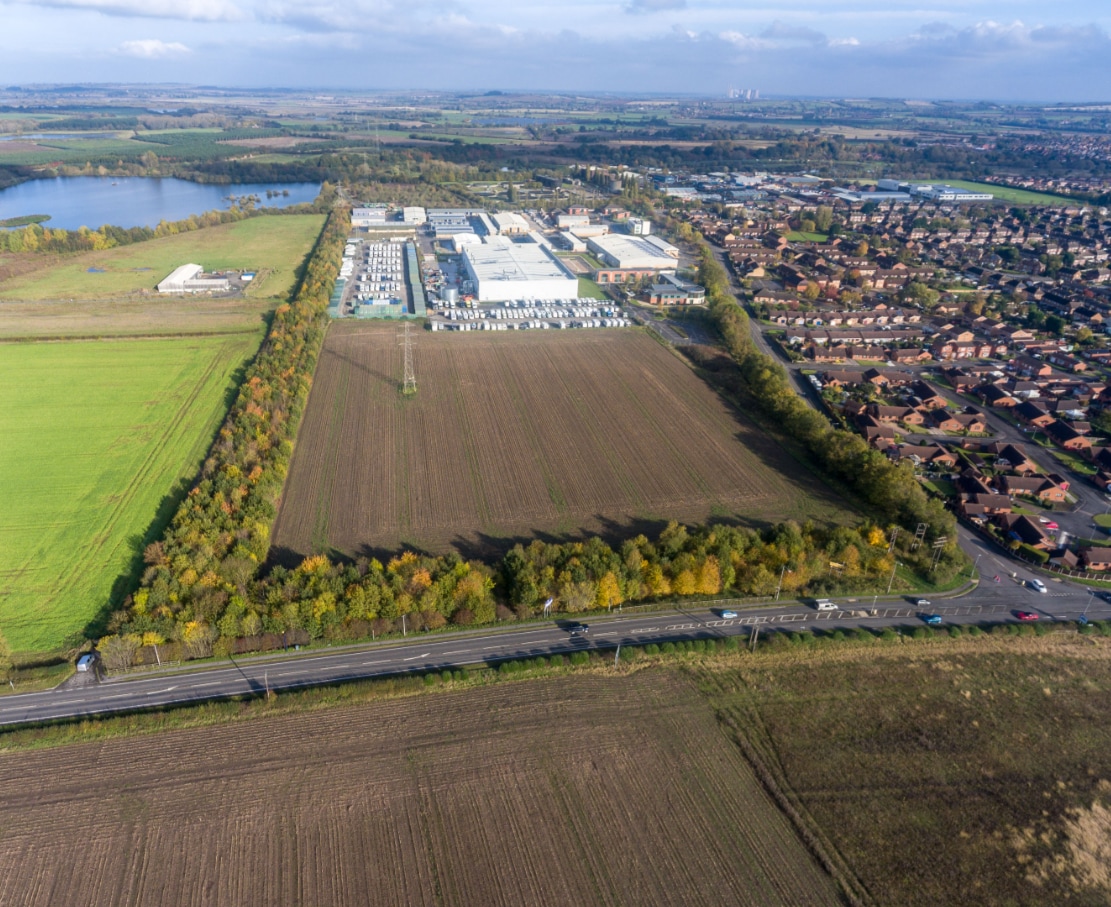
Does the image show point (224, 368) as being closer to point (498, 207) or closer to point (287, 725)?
point (287, 725)

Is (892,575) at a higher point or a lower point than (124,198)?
lower

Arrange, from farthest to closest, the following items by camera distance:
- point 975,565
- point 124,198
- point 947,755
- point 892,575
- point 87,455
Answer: point 124,198
point 87,455
point 975,565
point 892,575
point 947,755

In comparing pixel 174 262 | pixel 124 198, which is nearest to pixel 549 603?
pixel 174 262

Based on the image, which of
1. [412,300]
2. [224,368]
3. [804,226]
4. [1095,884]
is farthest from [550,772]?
[804,226]

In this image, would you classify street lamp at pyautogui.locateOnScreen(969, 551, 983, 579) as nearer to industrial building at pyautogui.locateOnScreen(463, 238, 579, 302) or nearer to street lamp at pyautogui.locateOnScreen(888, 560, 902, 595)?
street lamp at pyautogui.locateOnScreen(888, 560, 902, 595)

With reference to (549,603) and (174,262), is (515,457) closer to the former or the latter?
(549,603)

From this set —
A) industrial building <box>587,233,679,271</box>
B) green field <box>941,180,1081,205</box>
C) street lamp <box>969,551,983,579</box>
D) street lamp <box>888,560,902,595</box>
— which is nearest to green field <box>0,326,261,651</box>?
street lamp <box>888,560,902,595</box>
